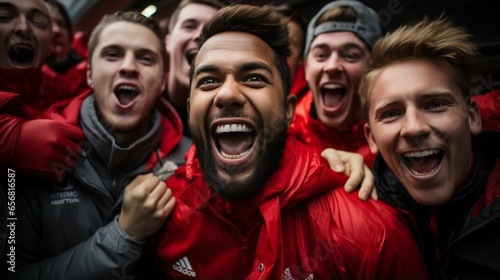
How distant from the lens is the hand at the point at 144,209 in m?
2.06

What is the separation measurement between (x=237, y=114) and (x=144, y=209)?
0.78 meters

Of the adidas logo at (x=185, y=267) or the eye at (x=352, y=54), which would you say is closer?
the adidas logo at (x=185, y=267)

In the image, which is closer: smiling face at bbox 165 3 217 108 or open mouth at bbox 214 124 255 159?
open mouth at bbox 214 124 255 159

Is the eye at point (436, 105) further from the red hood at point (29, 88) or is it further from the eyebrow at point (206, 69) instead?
the red hood at point (29, 88)

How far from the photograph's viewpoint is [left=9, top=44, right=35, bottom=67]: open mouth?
250cm

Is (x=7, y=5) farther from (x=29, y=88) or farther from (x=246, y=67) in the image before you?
(x=246, y=67)

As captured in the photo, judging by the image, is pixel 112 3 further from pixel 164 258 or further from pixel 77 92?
pixel 164 258

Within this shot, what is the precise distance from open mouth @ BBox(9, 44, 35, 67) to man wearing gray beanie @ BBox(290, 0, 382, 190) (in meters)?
2.21

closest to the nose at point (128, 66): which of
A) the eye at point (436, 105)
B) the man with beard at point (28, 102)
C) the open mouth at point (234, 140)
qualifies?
the man with beard at point (28, 102)

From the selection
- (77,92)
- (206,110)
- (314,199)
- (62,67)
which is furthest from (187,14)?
(314,199)

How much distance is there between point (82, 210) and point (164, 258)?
2.09 feet

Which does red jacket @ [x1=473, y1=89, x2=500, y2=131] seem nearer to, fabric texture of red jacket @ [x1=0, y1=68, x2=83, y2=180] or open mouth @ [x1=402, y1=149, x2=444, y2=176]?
open mouth @ [x1=402, y1=149, x2=444, y2=176]

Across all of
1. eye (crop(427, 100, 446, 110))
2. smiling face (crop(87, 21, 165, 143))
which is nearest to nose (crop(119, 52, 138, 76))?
smiling face (crop(87, 21, 165, 143))

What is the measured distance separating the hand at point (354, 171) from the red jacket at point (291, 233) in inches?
2.3
